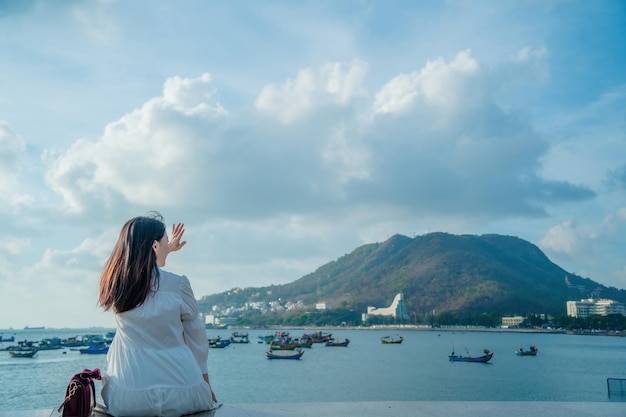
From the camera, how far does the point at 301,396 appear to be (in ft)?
102

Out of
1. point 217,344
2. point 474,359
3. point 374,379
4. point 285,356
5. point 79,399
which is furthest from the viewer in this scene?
point 217,344

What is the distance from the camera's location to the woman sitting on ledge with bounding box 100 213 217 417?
3066 millimetres

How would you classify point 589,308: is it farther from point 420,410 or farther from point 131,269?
point 131,269

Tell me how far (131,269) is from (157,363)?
492 mm

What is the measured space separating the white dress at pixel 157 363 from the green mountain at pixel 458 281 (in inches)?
5971

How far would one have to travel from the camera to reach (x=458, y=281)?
537 feet

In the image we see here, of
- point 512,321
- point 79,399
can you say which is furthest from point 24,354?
point 512,321

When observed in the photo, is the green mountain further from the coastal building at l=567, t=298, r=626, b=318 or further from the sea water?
the sea water

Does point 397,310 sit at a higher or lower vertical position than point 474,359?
higher

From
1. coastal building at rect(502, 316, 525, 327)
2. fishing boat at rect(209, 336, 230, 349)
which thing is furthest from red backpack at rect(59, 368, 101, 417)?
coastal building at rect(502, 316, 525, 327)

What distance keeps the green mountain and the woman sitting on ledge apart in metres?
152

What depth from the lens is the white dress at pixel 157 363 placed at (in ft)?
10.0

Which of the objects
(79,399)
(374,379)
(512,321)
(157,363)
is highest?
(157,363)

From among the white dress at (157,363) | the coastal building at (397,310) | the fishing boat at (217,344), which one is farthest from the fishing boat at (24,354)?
the coastal building at (397,310)
